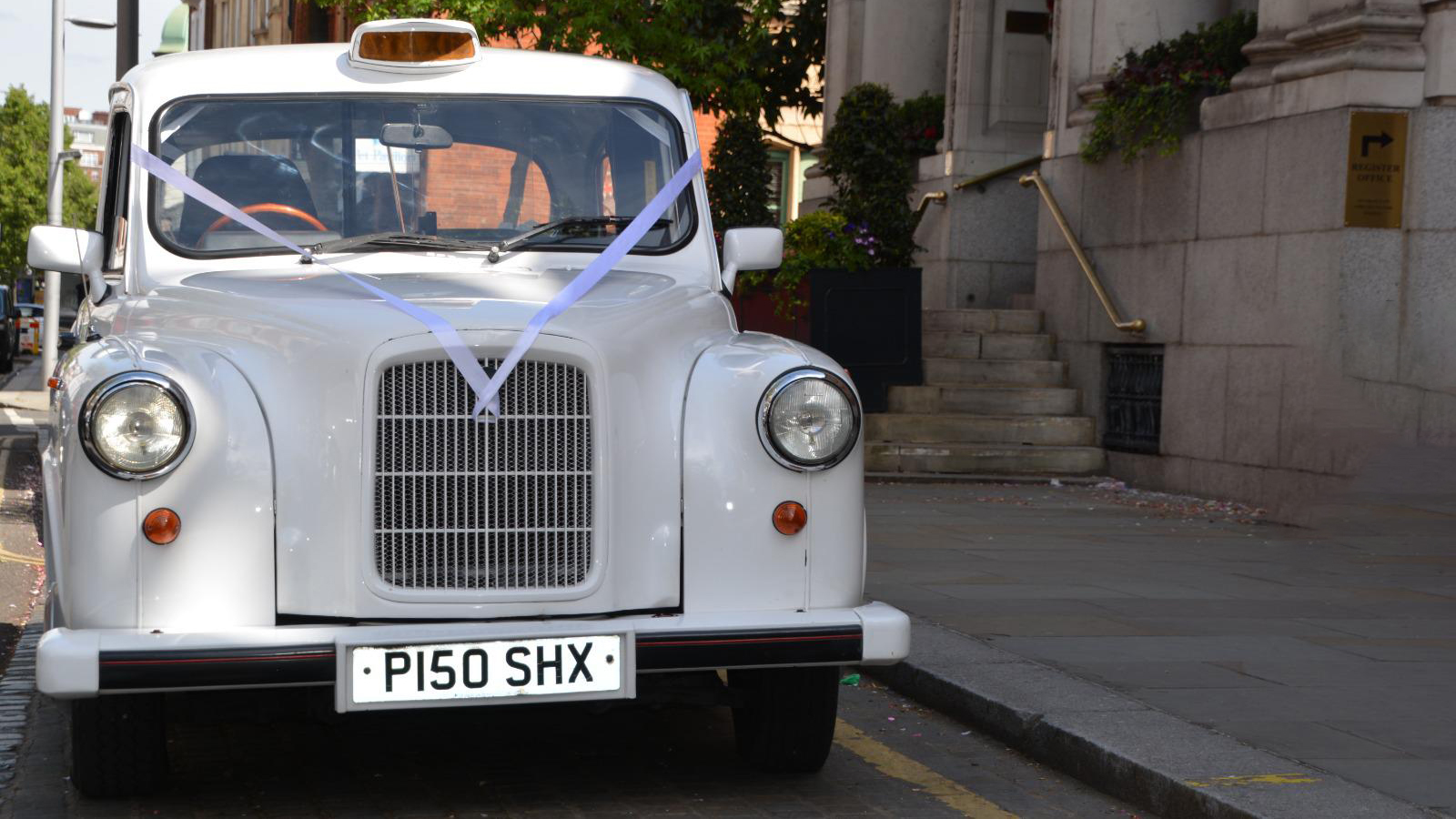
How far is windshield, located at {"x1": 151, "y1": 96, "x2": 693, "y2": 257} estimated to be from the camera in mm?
5789

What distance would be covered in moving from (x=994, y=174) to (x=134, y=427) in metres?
13.7

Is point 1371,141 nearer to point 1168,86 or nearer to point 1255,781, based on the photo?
point 1168,86

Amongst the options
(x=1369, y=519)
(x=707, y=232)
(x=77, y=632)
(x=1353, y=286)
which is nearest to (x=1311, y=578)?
(x=1369, y=519)

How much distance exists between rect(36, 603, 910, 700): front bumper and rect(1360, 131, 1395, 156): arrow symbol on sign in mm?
7740

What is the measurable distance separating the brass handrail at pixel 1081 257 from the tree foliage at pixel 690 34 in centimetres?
636

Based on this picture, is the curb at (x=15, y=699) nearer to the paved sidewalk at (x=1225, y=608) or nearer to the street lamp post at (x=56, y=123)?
the paved sidewalk at (x=1225, y=608)

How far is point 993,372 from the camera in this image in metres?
15.3

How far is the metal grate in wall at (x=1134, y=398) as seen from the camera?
1398 cm

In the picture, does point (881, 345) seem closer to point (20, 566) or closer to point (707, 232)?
point (20, 566)

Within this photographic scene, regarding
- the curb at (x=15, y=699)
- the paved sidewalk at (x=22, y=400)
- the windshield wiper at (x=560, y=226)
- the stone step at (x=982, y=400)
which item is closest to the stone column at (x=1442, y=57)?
the stone step at (x=982, y=400)

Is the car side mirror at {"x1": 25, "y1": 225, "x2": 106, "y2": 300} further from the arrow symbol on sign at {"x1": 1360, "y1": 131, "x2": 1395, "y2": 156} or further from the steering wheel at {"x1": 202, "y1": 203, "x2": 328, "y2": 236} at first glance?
the arrow symbol on sign at {"x1": 1360, "y1": 131, "x2": 1395, "y2": 156}

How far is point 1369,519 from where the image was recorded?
36.4 ft

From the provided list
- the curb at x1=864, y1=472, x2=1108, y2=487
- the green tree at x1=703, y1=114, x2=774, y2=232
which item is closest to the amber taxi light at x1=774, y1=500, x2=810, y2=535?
the curb at x1=864, y1=472, x2=1108, y2=487

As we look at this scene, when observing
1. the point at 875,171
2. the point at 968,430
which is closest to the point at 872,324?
the point at 968,430
